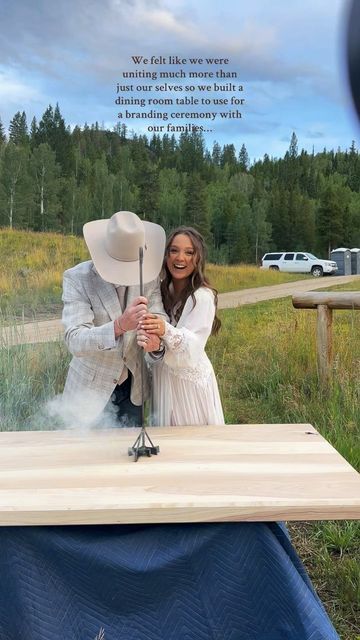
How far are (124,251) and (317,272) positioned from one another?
1656 millimetres

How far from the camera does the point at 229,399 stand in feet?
12.2

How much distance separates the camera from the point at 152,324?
202cm

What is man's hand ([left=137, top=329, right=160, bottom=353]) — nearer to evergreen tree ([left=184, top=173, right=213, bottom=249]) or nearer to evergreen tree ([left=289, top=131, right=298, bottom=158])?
evergreen tree ([left=184, top=173, right=213, bottom=249])

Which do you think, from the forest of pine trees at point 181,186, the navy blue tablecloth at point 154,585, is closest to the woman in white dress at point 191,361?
the navy blue tablecloth at point 154,585

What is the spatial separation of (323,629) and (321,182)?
2434 millimetres

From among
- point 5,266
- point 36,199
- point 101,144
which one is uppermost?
point 101,144

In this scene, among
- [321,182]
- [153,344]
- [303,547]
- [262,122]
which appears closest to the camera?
[153,344]

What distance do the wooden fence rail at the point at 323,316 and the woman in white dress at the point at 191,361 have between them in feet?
4.62

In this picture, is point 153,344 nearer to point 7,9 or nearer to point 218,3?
point 218,3

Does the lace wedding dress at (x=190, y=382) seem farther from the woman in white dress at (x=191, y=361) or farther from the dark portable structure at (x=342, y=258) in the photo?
the dark portable structure at (x=342, y=258)

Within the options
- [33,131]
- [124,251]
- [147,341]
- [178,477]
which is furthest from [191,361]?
[33,131]

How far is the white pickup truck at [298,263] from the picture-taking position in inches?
140

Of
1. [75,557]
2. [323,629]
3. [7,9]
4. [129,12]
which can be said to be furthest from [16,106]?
[323,629]

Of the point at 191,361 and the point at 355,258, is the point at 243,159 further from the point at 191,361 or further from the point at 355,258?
the point at 191,361
